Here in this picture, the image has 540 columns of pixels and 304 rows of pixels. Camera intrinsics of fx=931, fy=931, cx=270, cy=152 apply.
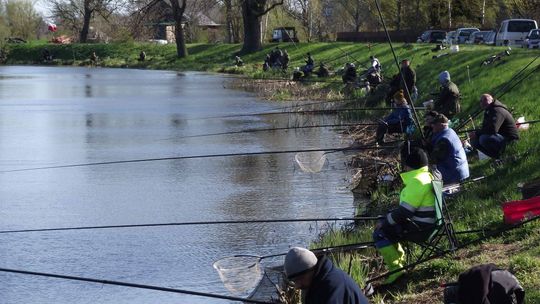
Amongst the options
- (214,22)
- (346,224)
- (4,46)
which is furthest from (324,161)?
(214,22)

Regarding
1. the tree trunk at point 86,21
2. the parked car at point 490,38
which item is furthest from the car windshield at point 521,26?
the tree trunk at point 86,21

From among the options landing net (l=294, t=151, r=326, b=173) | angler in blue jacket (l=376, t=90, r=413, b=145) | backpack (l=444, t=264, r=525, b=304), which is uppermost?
backpack (l=444, t=264, r=525, b=304)

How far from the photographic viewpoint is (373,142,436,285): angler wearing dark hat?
7.56m

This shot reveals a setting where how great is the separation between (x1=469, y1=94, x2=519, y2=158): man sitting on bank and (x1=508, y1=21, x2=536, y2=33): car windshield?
2468cm

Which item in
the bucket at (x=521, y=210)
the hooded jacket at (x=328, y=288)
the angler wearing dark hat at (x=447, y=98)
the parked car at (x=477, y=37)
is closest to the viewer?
the hooded jacket at (x=328, y=288)

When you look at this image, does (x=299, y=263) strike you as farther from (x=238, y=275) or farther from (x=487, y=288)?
(x=238, y=275)

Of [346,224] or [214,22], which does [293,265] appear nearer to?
[346,224]

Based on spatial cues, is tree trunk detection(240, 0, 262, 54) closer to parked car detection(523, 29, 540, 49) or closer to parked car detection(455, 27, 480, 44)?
parked car detection(455, 27, 480, 44)

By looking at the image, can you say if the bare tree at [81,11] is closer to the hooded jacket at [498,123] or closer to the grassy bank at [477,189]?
the grassy bank at [477,189]

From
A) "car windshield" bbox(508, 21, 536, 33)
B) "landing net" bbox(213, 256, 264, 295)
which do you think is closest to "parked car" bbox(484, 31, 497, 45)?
"car windshield" bbox(508, 21, 536, 33)

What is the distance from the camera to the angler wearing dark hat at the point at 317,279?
489 cm

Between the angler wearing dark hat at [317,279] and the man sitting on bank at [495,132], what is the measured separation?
6.89 m

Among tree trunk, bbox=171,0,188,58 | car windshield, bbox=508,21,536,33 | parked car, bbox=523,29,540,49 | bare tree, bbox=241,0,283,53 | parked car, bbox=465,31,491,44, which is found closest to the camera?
parked car, bbox=523,29,540,49

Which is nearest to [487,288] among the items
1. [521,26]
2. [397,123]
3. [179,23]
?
[397,123]
